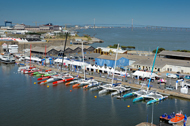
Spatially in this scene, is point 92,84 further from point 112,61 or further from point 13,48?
point 13,48

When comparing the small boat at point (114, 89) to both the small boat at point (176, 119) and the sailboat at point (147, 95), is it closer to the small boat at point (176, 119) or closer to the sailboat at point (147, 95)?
the sailboat at point (147, 95)

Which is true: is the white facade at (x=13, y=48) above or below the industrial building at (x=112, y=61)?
above

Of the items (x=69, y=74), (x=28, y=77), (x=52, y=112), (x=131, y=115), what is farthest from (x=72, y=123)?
(x=28, y=77)

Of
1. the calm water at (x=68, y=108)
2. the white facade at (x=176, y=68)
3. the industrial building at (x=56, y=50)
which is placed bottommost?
the calm water at (x=68, y=108)

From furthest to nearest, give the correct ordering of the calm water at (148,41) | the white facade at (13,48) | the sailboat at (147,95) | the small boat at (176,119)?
1. the calm water at (148,41)
2. the white facade at (13,48)
3. the sailboat at (147,95)
4. the small boat at (176,119)

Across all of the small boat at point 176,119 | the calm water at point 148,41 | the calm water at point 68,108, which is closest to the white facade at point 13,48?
the calm water at point 68,108

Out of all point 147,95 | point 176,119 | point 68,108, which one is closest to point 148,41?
point 147,95

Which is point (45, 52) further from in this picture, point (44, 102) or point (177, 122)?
point (177, 122)

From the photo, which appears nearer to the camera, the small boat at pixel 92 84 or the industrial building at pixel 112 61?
the small boat at pixel 92 84

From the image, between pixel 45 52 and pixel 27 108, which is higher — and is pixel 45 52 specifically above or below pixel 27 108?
above
